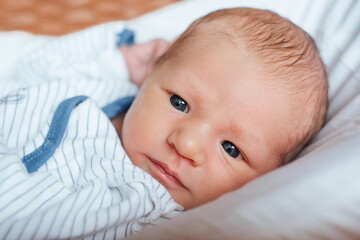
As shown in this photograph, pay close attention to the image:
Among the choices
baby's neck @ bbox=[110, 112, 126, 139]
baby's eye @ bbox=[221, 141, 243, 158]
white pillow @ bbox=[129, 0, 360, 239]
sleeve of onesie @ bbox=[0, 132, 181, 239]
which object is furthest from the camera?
baby's neck @ bbox=[110, 112, 126, 139]

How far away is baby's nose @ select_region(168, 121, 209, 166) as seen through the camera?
1.95ft

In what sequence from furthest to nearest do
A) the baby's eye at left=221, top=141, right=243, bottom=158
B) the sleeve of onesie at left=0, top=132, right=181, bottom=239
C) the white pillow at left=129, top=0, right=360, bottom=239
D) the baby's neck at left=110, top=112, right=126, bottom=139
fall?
the baby's neck at left=110, top=112, right=126, bottom=139 < the baby's eye at left=221, top=141, right=243, bottom=158 < the sleeve of onesie at left=0, top=132, right=181, bottom=239 < the white pillow at left=129, top=0, right=360, bottom=239

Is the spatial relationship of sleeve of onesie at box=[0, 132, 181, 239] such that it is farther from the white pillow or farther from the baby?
the white pillow

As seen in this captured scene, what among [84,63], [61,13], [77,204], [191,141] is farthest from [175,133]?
[61,13]

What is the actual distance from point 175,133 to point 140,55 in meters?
0.40

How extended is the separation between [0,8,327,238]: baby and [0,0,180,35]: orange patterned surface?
1.26 feet

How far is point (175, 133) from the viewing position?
2.03 ft

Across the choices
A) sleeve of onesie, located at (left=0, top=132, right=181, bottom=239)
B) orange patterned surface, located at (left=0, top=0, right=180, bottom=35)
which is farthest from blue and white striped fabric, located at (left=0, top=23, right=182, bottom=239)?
orange patterned surface, located at (left=0, top=0, right=180, bottom=35)

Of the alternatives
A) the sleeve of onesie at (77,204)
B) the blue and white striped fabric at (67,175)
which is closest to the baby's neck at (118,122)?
the blue and white striped fabric at (67,175)

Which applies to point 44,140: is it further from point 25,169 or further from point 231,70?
point 231,70

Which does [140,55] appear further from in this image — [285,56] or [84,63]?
[285,56]

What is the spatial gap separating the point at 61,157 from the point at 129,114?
13cm

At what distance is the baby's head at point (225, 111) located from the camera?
0.63 metres

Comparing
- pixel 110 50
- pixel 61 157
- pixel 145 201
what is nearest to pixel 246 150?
pixel 145 201
